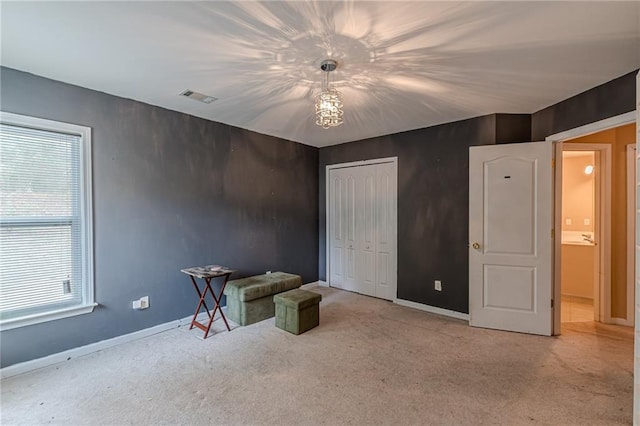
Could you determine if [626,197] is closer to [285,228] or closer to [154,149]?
[285,228]

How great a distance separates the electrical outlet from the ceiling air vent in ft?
6.91

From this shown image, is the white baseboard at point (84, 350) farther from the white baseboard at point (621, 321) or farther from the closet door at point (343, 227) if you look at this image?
the white baseboard at point (621, 321)

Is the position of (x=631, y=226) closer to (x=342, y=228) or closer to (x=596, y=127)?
(x=596, y=127)

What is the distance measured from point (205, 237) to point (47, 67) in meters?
2.08

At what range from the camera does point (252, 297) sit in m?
3.47

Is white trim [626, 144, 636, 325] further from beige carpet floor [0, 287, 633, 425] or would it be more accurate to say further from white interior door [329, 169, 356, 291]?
white interior door [329, 169, 356, 291]

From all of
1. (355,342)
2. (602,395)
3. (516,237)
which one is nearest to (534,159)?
(516,237)

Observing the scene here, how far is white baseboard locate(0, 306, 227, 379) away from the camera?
240 centimetres

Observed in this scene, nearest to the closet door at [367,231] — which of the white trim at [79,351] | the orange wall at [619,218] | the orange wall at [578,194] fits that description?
the white trim at [79,351]

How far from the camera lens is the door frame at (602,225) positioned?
3.56 m

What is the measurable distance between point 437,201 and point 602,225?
6.18ft

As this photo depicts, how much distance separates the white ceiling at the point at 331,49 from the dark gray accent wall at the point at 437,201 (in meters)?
0.48

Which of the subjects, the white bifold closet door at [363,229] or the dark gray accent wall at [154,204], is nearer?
the dark gray accent wall at [154,204]

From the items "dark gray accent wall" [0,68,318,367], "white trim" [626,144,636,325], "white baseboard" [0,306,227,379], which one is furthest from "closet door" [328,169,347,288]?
"white trim" [626,144,636,325]
